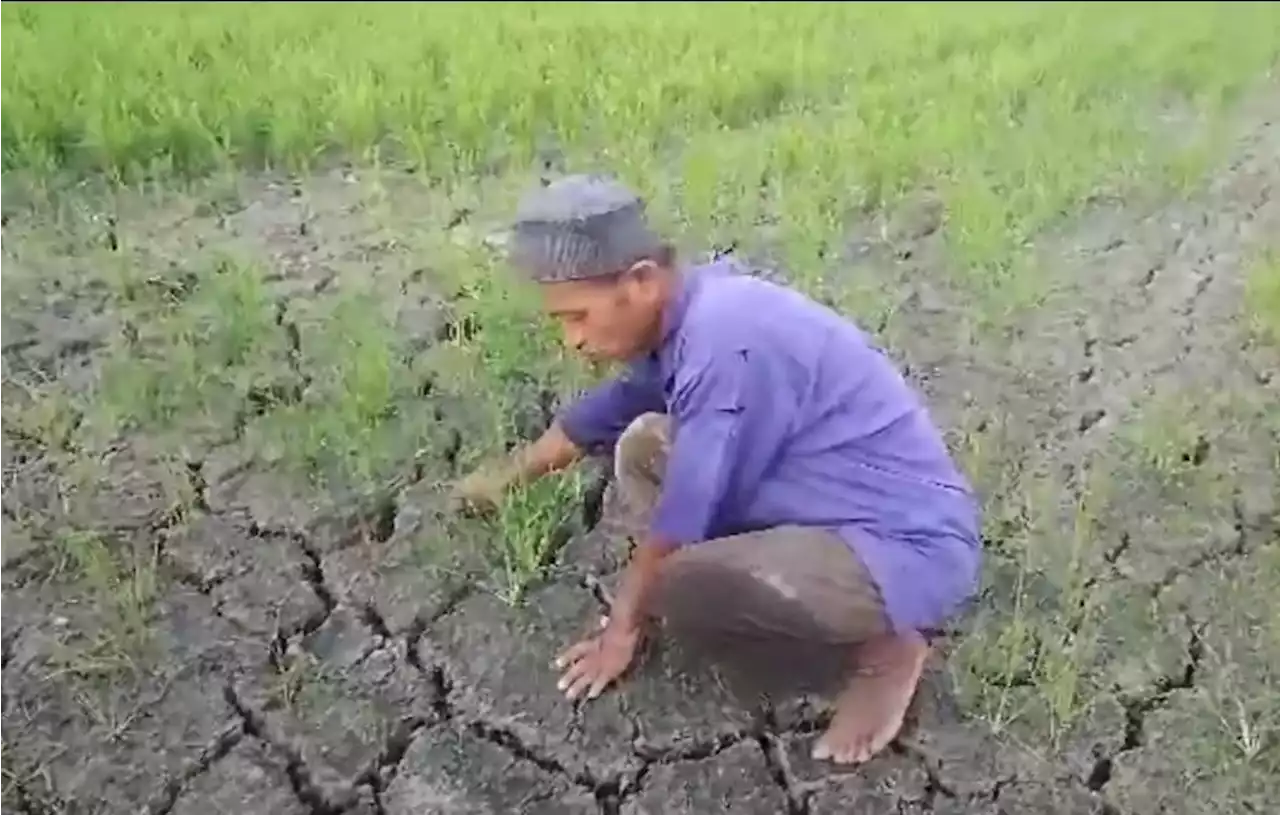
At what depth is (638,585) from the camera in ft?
4.02

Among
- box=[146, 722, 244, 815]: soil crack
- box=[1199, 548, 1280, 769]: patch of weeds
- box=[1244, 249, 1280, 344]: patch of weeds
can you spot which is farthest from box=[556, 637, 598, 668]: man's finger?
box=[1244, 249, 1280, 344]: patch of weeds

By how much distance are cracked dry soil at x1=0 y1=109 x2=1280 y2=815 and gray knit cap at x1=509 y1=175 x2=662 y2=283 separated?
14.2 inches

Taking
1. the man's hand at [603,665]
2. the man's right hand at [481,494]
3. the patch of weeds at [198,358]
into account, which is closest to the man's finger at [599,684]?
the man's hand at [603,665]

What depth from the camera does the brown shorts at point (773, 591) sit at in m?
1.20

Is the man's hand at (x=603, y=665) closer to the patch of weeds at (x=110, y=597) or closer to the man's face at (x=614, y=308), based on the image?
the man's face at (x=614, y=308)

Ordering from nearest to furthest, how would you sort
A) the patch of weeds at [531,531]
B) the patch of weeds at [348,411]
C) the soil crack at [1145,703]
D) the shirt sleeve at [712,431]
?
the shirt sleeve at [712,431], the soil crack at [1145,703], the patch of weeds at [531,531], the patch of weeds at [348,411]

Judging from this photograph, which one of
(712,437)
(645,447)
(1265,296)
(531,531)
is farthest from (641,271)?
(1265,296)

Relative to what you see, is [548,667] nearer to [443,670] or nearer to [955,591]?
[443,670]

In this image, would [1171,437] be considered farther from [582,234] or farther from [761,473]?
[582,234]

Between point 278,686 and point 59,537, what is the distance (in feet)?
0.91

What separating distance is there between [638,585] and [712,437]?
0.16 meters

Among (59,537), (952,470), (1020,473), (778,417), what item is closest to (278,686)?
(59,537)

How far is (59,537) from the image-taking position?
1386 millimetres

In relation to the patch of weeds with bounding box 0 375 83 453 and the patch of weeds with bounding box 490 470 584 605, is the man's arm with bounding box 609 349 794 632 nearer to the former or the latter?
the patch of weeds with bounding box 490 470 584 605
